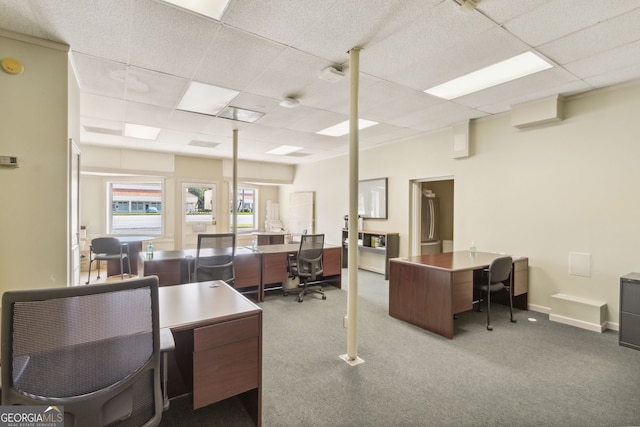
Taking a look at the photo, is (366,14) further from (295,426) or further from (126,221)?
(126,221)

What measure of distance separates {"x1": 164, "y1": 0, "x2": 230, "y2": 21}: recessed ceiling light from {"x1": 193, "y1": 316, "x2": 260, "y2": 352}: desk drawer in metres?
2.12

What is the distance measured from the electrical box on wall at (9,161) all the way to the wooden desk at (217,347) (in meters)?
1.73

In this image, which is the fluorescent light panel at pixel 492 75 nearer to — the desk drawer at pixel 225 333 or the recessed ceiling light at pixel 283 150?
the desk drawer at pixel 225 333

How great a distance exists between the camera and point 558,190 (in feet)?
12.3

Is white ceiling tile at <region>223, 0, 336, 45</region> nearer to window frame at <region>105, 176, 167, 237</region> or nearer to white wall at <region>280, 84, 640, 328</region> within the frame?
white wall at <region>280, 84, 640, 328</region>

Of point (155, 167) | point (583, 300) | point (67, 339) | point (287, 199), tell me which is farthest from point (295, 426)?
point (287, 199)

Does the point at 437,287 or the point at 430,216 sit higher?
the point at 430,216

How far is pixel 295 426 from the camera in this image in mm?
1859

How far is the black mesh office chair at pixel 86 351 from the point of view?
3.18ft

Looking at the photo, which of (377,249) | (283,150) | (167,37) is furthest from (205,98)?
(377,249)

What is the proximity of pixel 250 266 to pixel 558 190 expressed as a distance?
4.18 m

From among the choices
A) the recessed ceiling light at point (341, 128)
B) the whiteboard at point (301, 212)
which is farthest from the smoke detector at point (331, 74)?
the whiteboard at point (301, 212)

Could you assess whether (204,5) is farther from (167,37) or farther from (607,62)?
(607,62)

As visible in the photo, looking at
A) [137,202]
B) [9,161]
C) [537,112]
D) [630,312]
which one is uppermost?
[537,112]
